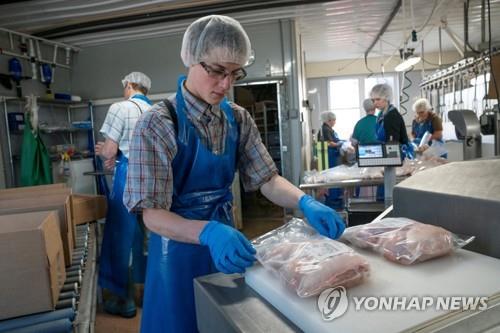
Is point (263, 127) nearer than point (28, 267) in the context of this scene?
No

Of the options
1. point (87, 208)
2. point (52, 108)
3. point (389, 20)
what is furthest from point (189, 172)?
point (389, 20)

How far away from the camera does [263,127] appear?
5234 millimetres

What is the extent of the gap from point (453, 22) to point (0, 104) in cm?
567

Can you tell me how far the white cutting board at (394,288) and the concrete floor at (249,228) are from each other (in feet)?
6.39

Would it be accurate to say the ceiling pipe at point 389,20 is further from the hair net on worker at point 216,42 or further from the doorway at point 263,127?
the hair net on worker at point 216,42

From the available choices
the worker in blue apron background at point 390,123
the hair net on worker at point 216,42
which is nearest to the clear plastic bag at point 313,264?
the hair net on worker at point 216,42

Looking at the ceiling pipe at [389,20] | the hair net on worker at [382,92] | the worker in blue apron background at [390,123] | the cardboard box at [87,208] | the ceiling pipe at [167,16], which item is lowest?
the cardboard box at [87,208]

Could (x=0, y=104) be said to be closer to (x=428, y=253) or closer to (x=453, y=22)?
(x=428, y=253)

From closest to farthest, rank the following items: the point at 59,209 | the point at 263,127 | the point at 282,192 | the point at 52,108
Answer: the point at 282,192, the point at 59,209, the point at 52,108, the point at 263,127

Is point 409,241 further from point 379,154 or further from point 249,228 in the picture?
point 249,228

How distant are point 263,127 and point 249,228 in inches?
60.9

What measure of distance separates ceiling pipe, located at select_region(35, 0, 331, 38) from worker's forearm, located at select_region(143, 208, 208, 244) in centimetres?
308

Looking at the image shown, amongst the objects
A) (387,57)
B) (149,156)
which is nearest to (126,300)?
(149,156)

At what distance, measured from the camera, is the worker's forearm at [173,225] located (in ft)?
3.03
